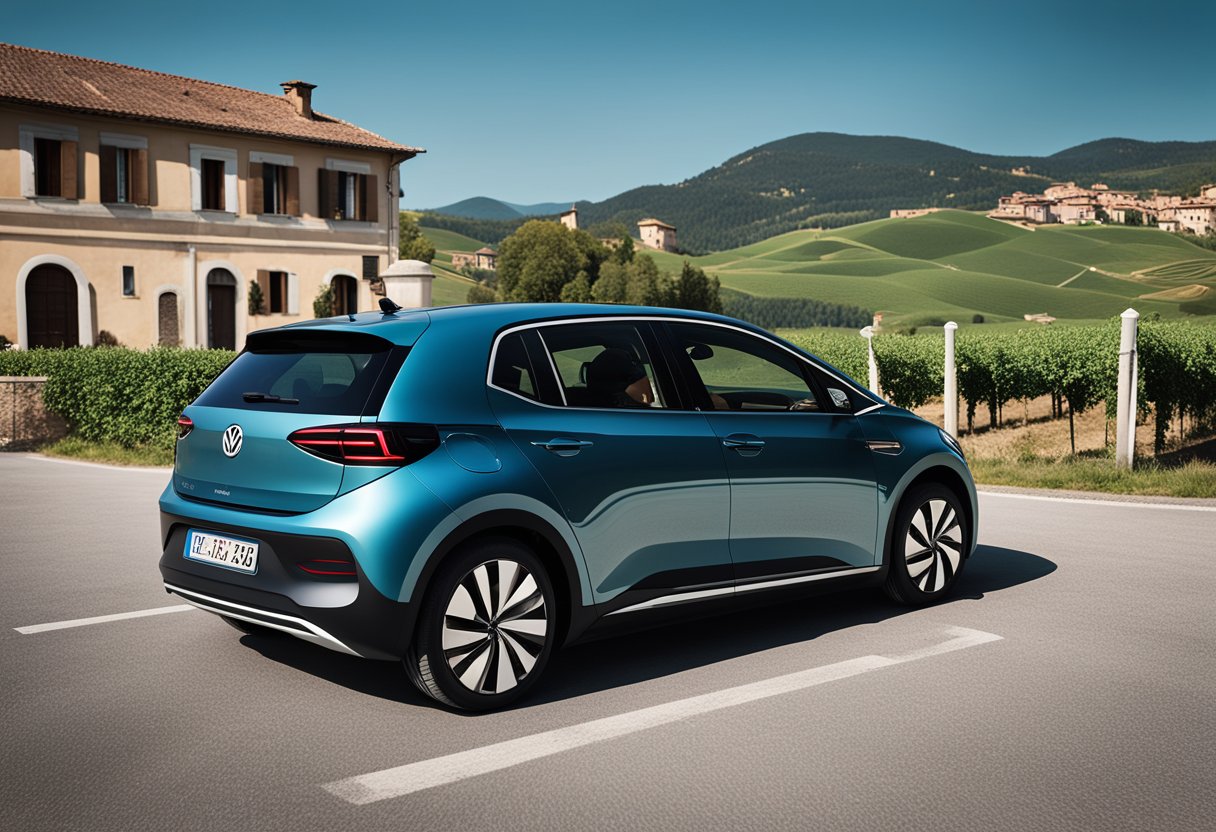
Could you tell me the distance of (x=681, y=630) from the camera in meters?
6.57

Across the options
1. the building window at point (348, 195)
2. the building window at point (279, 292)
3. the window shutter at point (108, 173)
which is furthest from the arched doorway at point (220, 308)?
the building window at point (348, 195)

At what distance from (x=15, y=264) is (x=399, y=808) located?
1438 inches

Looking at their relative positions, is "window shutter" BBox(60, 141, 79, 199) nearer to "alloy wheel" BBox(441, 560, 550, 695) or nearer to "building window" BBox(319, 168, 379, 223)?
"building window" BBox(319, 168, 379, 223)

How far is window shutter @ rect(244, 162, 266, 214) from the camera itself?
1593 inches

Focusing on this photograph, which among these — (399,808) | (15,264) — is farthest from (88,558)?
(15,264)

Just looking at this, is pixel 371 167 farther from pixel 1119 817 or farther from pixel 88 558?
pixel 1119 817

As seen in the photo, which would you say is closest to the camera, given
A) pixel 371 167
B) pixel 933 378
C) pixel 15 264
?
pixel 933 378

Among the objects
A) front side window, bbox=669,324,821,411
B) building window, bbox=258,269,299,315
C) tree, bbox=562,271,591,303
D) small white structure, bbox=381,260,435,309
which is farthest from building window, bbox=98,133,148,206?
tree, bbox=562,271,591,303

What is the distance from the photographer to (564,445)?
5098 mm

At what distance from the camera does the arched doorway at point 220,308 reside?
39969 millimetres

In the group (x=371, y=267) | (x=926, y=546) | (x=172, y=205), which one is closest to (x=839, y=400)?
(x=926, y=546)

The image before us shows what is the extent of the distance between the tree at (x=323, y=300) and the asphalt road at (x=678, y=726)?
34948mm

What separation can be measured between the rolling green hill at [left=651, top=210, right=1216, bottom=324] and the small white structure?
98118mm

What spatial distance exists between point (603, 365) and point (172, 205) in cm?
3679
